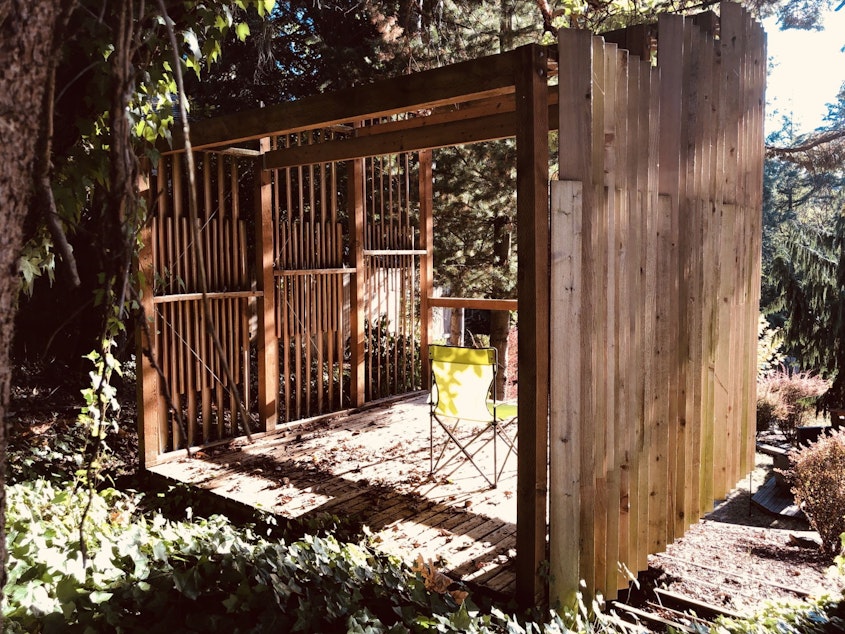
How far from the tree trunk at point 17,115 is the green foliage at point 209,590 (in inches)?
46.7

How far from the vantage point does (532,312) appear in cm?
311

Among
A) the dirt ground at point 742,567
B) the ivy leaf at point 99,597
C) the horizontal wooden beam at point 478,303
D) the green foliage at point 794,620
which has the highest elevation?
the horizontal wooden beam at point 478,303

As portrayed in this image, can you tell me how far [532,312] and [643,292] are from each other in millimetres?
730

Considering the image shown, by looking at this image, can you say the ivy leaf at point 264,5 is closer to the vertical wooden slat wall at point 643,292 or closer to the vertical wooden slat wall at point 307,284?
the vertical wooden slat wall at point 643,292

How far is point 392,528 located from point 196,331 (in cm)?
265

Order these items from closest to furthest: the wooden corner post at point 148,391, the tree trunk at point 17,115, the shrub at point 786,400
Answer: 1. the tree trunk at point 17,115
2. the wooden corner post at point 148,391
3. the shrub at point 786,400

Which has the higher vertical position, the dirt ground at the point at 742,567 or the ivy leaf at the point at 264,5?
the ivy leaf at the point at 264,5

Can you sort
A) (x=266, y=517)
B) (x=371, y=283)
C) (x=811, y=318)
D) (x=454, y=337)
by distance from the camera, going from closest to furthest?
(x=266, y=517), (x=371, y=283), (x=811, y=318), (x=454, y=337)

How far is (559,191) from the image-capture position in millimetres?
2988

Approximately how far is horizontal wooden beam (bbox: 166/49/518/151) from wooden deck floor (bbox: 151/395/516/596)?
250 centimetres

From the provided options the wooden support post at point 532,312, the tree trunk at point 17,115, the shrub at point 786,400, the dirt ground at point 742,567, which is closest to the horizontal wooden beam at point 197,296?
the wooden support post at point 532,312

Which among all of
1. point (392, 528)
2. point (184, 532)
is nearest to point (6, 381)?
point (184, 532)

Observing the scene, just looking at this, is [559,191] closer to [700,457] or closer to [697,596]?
[700,457]

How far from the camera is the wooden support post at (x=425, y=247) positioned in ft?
26.4
